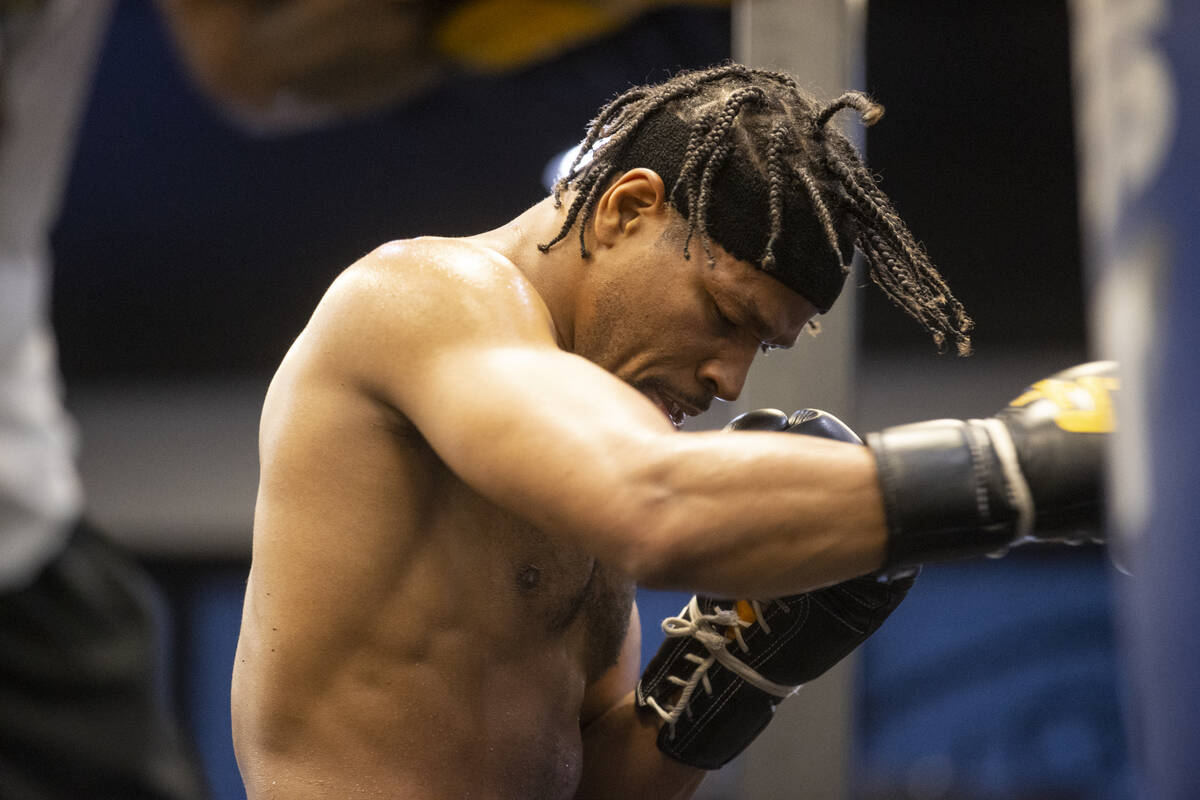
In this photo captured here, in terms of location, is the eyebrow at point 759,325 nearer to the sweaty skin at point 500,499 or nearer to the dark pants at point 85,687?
the sweaty skin at point 500,499

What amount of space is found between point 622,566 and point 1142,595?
0.48 metres

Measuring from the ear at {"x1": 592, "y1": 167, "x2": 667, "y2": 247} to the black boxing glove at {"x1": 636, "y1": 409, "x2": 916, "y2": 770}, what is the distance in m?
0.30

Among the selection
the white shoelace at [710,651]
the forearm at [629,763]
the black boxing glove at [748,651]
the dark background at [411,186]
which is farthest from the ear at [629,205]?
the dark background at [411,186]

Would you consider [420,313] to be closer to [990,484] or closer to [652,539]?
[652,539]

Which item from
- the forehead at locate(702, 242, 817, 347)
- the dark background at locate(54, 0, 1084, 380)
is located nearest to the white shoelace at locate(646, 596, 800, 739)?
the forehead at locate(702, 242, 817, 347)

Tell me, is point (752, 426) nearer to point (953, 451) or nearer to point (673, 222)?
point (673, 222)

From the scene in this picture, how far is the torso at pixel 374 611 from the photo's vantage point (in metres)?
1.40

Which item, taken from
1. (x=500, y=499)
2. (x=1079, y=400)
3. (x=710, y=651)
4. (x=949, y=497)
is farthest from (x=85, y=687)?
(x=1079, y=400)

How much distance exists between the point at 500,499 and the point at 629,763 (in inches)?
28.8

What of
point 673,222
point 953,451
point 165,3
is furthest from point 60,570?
point 953,451

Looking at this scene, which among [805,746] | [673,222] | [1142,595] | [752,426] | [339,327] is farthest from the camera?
[805,746]

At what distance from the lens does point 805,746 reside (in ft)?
5.87

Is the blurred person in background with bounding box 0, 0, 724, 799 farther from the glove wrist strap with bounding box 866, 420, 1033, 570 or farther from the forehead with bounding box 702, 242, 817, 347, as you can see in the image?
the glove wrist strap with bounding box 866, 420, 1033, 570

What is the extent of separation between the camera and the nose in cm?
153
